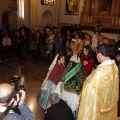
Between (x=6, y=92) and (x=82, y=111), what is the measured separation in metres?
1.67

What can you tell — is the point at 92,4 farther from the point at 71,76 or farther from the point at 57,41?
the point at 71,76

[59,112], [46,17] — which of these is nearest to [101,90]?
[59,112]

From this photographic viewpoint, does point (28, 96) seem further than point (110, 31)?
No

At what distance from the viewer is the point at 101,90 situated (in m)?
3.05

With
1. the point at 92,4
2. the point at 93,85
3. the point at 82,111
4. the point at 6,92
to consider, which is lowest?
the point at 82,111

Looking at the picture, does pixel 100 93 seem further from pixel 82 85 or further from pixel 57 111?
pixel 82 85

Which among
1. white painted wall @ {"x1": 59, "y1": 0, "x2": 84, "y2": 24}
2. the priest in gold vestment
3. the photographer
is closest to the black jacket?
the priest in gold vestment

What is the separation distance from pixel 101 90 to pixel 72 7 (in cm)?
1507

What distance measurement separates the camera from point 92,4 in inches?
652

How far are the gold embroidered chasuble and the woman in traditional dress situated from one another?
1088mm

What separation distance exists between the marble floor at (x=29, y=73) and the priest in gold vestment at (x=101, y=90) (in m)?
1.90

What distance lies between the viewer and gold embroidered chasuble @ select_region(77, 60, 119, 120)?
2992 mm

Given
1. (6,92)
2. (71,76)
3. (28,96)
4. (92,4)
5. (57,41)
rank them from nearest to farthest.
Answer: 1. (6,92)
2. (71,76)
3. (28,96)
4. (57,41)
5. (92,4)

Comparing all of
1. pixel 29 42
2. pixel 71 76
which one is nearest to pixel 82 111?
pixel 71 76
